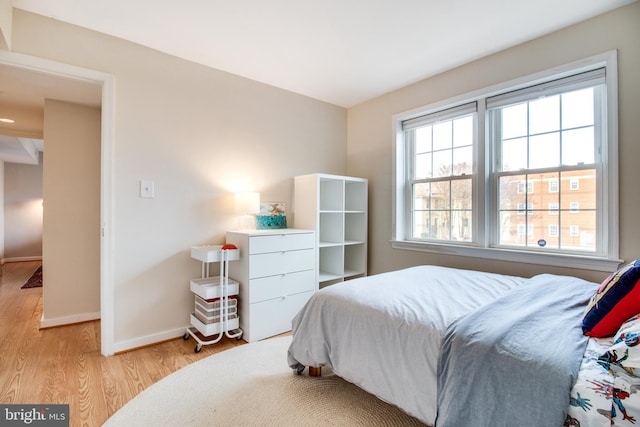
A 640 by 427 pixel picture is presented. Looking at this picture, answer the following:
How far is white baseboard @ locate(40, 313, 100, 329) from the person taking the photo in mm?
2752

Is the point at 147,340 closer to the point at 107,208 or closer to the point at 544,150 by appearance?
the point at 107,208

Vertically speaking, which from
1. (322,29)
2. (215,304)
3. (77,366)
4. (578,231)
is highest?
(322,29)

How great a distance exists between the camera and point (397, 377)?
131cm

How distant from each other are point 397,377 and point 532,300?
2.53 ft

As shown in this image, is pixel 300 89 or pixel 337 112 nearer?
pixel 300 89

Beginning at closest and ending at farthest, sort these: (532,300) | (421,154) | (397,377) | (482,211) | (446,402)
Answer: (446,402) → (397,377) → (532,300) → (482,211) → (421,154)

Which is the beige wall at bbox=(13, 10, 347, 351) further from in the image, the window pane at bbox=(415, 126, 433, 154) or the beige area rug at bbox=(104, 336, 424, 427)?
the window pane at bbox=(415, 126, 433, 154)

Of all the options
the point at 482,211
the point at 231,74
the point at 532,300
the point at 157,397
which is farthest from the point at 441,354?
the point at 231,74

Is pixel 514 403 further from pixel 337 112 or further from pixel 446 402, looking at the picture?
pixel 337 112

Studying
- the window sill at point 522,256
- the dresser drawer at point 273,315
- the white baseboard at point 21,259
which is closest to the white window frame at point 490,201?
the window sill at point 522,256

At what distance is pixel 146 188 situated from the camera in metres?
2.40

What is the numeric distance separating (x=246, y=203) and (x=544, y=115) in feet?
8.27

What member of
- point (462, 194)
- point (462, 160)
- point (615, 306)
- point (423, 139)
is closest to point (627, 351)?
point (615, 306)

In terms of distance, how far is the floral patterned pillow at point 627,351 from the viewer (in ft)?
2.76
